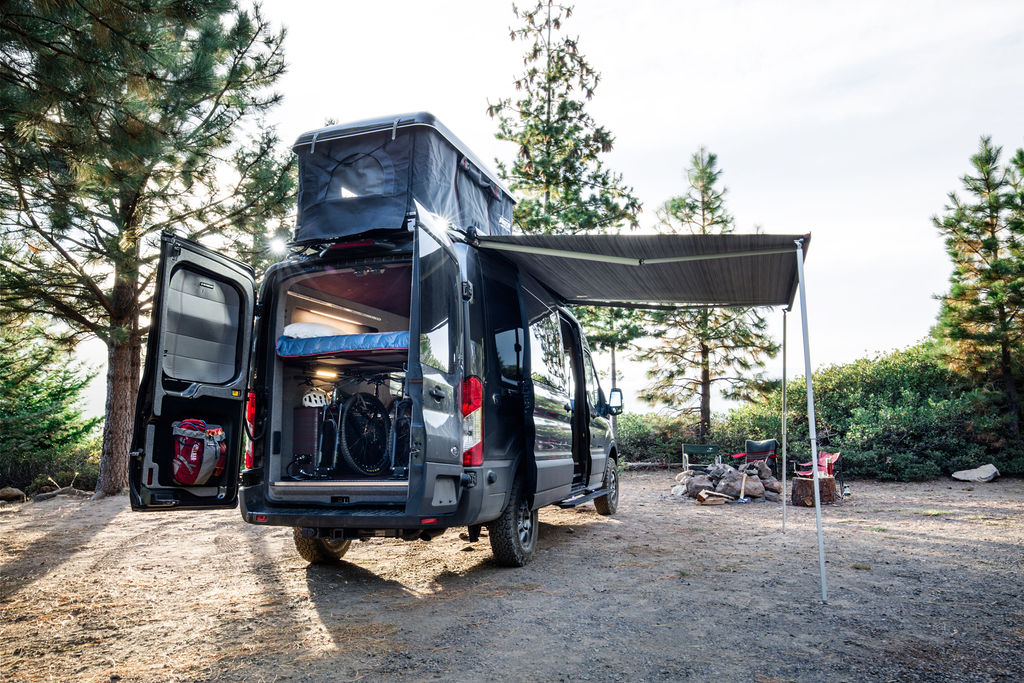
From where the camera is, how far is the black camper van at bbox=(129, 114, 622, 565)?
420cm

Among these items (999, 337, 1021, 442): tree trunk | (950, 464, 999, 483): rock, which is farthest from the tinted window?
(999, 337, 1021, 442): tree trunk

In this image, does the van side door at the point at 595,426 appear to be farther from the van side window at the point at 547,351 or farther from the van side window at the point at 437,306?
the van side window at the point at 437,306

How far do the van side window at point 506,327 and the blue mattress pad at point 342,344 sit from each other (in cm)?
73

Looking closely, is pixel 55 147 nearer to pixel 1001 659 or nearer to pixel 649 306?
pixel 649 306


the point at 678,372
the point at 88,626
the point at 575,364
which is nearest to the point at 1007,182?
the point at 678,372

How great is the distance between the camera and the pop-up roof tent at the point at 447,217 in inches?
187

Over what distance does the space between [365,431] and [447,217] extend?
187 cm

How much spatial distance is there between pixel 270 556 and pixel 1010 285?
14.5 meters

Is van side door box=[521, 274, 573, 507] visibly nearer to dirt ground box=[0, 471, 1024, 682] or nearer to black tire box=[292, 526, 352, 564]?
dirt ground box=[0, 471, 1024, 682]

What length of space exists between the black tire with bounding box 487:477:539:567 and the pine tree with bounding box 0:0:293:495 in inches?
175

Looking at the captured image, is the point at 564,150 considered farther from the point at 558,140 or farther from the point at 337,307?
the point at 337,307

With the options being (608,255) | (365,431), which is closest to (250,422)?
(365,431)

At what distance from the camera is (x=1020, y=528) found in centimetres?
716

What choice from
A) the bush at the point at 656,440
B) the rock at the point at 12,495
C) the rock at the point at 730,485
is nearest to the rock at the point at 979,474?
the rock at the point at 730,485
